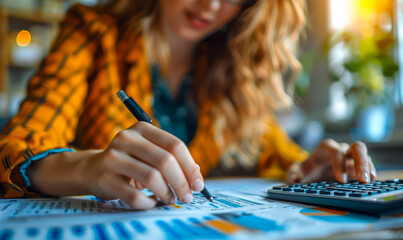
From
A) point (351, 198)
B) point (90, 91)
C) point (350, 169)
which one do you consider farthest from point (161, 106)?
point (351, 198)

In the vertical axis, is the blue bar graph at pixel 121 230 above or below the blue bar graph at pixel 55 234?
above

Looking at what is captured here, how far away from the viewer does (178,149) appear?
0.34 meters

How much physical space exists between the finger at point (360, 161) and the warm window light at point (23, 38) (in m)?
2.57

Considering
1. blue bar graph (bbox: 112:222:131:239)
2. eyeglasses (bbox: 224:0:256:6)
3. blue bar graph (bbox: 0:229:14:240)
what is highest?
eyeglasses (bbox: 224:0:256:6)

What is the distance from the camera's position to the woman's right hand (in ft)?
1.09

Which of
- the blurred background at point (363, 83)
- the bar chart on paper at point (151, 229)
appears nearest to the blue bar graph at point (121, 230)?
the bar chart on paper at point (151, 229)

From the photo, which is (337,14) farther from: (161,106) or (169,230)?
(169,230)

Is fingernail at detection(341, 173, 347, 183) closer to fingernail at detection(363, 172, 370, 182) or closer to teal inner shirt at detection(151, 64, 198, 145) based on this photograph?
fingernail at detection(363, 172, 370, 182)

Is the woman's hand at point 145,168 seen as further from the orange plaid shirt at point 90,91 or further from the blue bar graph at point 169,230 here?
the orange plaid shirt at point 90,91

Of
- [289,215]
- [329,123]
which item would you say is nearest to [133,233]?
[289,215]

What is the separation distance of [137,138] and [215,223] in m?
0.12

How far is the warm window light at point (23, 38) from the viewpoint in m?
2.43

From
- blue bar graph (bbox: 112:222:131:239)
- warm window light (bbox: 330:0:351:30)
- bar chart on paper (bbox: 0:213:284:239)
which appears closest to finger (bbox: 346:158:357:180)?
bar chart on paper (bbox: 0:213:284:239)

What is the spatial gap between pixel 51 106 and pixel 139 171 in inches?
15.8
